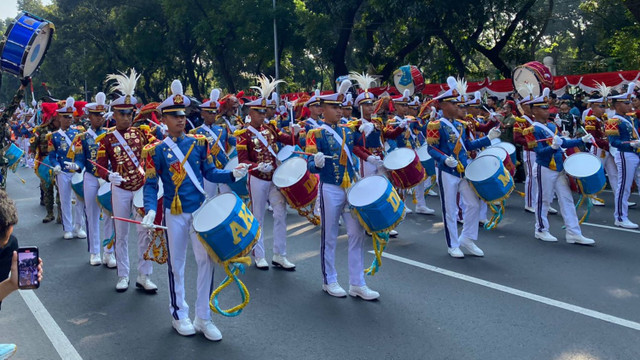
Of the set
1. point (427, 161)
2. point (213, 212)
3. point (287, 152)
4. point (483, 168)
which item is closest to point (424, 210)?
point (427, 161)

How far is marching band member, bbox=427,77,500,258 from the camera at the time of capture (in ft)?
24.9

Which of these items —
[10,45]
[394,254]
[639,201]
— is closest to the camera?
[10,45]

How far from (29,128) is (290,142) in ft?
58.2

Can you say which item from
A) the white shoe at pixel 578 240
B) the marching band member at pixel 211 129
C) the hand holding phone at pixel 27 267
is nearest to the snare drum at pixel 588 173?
the white shoe at pixel 578 240

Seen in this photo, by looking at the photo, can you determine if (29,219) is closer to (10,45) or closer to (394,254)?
(10,45)

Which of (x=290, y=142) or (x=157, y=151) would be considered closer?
(x=157, y=151)

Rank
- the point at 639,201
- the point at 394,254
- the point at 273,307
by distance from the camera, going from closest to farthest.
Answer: the point at 273,307 < the point at 394,254 < the point at 639,201

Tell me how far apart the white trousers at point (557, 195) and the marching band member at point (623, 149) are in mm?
1353

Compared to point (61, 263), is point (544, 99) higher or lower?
higher

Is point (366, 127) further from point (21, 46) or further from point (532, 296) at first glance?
point (21, 46)

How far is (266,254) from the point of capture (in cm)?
823

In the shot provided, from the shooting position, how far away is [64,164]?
927cm

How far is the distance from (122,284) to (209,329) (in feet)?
6.55

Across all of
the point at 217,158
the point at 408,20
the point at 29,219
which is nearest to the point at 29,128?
the point at 29,219
